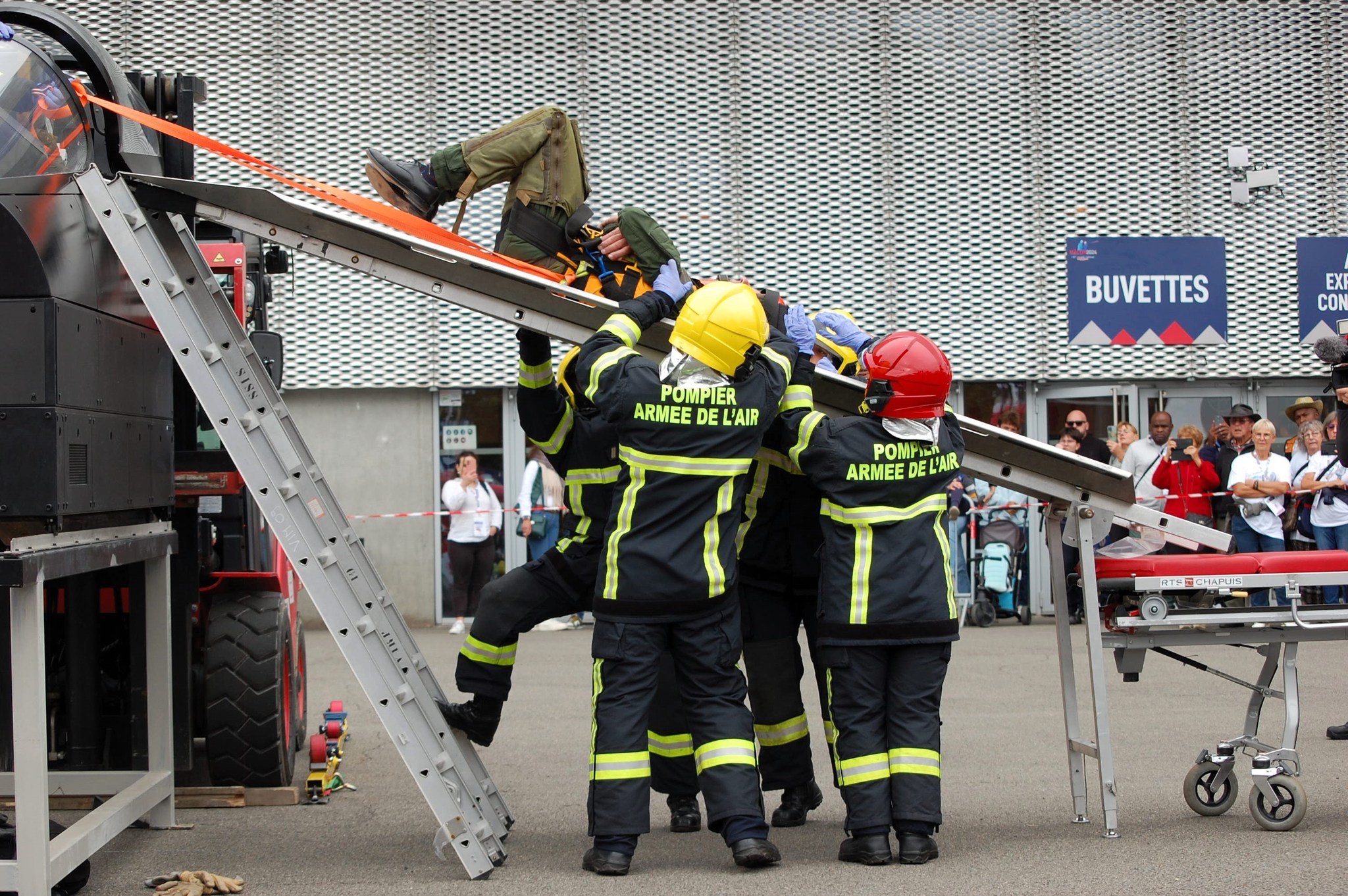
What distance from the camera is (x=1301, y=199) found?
16.2 meters

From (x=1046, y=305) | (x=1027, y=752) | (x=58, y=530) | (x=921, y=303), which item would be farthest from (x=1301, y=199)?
(x=58, y=530)

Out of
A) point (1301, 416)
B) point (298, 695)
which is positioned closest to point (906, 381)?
point (298, 695)

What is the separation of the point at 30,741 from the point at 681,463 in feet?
7.87

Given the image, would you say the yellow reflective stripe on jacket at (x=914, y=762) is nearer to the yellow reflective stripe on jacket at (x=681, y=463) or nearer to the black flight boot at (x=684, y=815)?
the black flight boot at (x=684, y=815)

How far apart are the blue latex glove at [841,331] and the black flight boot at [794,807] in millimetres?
2008

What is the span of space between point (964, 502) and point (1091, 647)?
9288 millimetres

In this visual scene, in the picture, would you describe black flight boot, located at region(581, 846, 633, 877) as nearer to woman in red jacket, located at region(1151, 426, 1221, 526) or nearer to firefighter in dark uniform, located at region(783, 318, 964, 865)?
firefighter in dark uniform, located at region(783, 318, 964, 865)

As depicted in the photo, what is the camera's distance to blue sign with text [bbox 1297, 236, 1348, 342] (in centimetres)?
1605

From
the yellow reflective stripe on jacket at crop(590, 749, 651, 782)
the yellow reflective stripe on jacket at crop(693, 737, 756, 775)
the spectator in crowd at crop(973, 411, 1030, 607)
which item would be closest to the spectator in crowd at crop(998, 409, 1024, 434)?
the spectator in crowd at crop(973, 411, 1030, 607)

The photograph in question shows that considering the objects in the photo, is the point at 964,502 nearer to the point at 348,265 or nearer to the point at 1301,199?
the point at 1301,199

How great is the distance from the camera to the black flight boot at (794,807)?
21.2 ft

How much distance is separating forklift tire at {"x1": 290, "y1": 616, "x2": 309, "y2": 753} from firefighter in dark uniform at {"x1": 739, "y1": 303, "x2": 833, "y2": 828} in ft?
8.27

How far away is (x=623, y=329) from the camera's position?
5.66m

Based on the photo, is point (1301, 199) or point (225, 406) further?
point (1301, 199)
